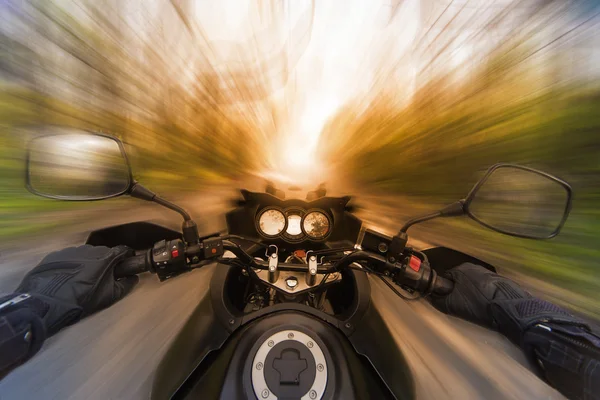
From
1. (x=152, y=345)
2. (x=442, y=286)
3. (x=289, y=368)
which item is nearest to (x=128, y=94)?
(x=152, y=345)

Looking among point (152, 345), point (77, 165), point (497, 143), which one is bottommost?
point (152, 345)

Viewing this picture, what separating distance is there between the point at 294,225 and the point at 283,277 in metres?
0.19

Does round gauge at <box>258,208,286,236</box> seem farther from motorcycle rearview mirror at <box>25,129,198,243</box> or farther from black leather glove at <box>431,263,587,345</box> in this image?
black leather glove at <box>431,263,587,345</box>

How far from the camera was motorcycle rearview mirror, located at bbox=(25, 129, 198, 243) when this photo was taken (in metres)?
0.68

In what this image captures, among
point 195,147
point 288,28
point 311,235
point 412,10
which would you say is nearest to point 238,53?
point 288,28

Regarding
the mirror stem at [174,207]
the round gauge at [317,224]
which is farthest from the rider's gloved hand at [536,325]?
the mirror stem at [174,207]

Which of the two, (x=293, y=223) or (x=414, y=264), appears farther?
(x=293, y=223)

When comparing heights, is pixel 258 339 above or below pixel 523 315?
below

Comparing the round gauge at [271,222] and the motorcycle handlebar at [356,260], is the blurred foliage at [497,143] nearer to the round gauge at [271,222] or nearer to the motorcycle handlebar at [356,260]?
the motorcycle handlebar at [356,260]

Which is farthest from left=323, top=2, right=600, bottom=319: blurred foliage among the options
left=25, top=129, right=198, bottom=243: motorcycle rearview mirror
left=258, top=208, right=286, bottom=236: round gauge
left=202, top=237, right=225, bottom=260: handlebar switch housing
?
left=25, top=129, right=198, bottom=243: motorcycle rearview mirror

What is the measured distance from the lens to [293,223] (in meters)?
0.86

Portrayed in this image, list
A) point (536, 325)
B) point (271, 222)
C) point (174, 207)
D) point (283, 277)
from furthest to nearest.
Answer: point (271, 222) → point (283, 277) → point (174, 207) → point (536, 325)

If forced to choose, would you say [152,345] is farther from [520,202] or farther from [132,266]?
[520,202]

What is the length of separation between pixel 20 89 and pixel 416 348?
1251mm
